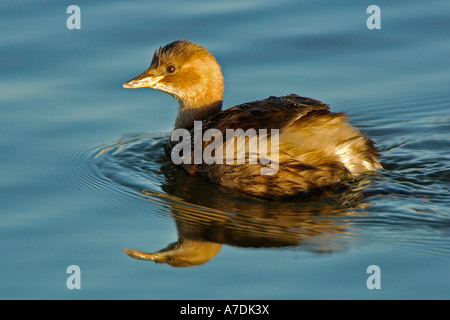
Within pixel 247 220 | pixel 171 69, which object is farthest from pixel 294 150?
pixel 171 69

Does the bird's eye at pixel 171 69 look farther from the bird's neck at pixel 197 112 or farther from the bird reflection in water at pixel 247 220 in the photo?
the bird reflection in water at pixel 247 220

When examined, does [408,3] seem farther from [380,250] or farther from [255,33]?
[380,250]

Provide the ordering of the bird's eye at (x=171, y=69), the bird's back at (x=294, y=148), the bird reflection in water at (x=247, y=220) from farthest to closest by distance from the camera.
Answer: the bird's eye at (x=171, y=69) < the bird's back at (x=294, y=148) < the bird reflection in water at (x=247, y=220)

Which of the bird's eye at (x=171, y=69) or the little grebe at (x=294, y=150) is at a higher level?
the bird's eye at (x=171, y=69)

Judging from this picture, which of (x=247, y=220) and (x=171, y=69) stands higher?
(x=171, y=69)

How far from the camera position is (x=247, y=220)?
6.74 m

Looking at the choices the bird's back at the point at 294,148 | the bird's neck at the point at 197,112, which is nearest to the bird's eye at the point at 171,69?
the bird's neck at the point at 197,112

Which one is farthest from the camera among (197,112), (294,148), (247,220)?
(197,112)

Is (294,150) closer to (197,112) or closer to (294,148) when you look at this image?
(294,148)

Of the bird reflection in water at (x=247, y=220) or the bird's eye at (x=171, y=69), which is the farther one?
the bird's eye at (x=171, y=69)

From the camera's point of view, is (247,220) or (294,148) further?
(294,148)

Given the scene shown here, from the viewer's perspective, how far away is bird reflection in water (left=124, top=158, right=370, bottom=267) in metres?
6.29

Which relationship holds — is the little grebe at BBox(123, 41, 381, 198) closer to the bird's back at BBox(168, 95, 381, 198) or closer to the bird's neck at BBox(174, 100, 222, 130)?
the bird's back at BBox(168, 95, 381, 198)

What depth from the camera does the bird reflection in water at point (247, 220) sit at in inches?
248
